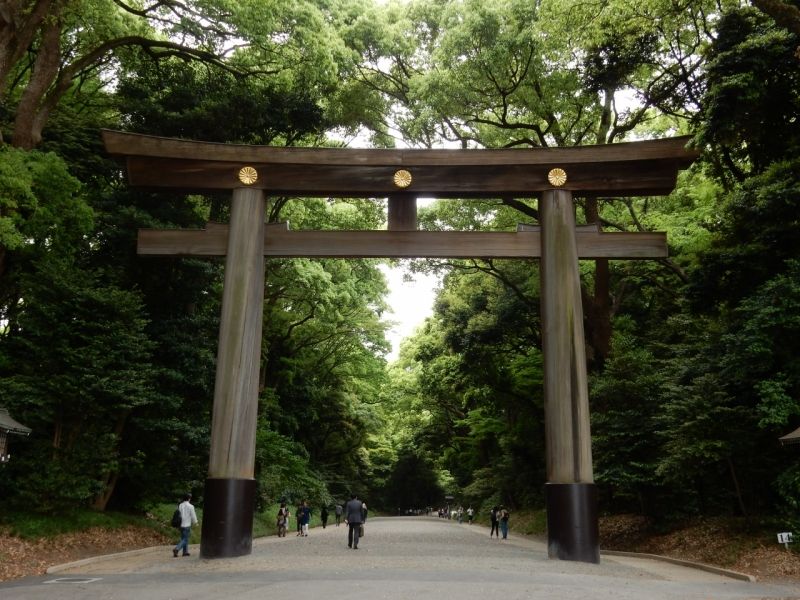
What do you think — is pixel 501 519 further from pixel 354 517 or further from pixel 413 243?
pixel 413 243

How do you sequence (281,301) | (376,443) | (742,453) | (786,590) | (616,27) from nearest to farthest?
(786,590) < (742,453) < (616,27) < (281,301) < (376,443)

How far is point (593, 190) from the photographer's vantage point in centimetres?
1305

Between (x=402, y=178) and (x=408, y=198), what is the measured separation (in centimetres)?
44

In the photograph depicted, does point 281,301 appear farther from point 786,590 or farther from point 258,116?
point 786,590

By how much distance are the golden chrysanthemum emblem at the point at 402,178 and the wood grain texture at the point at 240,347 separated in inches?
107

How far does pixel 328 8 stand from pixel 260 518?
19.4 m

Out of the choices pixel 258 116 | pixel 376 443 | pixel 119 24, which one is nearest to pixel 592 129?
pixel 258 116

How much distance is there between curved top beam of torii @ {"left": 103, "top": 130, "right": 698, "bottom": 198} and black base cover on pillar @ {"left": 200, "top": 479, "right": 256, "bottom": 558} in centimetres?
577

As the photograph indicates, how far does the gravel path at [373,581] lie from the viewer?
7.70 meters

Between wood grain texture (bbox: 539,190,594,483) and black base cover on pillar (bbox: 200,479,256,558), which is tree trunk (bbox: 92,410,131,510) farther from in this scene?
wood grain texture (bbox: 539,190,594,483)

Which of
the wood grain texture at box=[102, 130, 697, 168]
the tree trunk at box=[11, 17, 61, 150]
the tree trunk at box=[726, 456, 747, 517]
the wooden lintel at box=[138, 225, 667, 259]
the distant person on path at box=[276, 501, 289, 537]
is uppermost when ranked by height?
the tree trunk at box=[11, 17, 61, 150]

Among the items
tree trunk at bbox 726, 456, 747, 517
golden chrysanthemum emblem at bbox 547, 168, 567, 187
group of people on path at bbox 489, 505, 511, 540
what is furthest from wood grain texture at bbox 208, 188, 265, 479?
group of people on path at bbox 489, 505, 511, 540

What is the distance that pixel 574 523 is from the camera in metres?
11.2

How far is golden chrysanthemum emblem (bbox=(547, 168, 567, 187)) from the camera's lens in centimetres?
1291
